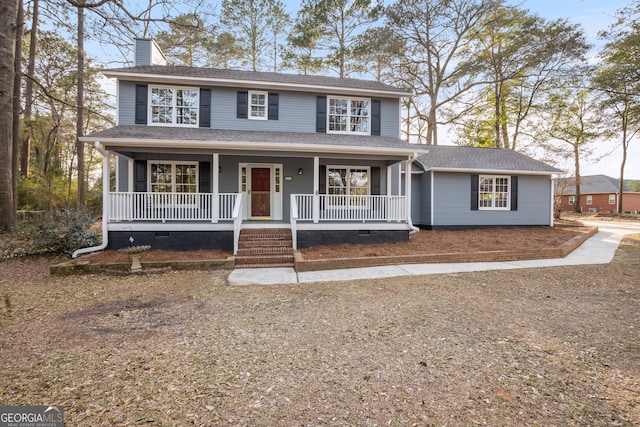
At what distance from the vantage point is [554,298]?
15.6 ft

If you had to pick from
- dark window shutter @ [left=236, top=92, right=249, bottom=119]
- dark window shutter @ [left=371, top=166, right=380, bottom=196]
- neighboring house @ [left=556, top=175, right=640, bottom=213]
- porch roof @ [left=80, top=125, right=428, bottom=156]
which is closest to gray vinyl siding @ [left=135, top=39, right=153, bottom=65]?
porch roof @ [left=80, top=125, right=428, bottom=156]

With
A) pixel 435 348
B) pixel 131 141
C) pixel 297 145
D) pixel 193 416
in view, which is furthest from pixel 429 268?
pixel 131 141

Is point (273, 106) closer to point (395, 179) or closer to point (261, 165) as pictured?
point (261, 165)

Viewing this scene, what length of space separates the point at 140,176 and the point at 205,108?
3.11 m

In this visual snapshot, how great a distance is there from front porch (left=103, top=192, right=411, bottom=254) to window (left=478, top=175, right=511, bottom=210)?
572 centimetres

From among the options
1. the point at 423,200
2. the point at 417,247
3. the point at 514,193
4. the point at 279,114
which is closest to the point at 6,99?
the point at 279,114

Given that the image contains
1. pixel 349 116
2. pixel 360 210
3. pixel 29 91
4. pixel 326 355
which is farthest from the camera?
pixel 29 91

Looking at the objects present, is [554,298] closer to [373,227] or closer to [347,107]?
[373,227]

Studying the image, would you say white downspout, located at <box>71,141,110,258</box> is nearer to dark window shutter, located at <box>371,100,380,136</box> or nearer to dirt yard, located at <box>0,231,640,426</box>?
dirt yard, located at <box>0,231,640,426</box>

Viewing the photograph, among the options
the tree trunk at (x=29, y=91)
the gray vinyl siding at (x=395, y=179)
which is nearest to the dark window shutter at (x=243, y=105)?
the gray vinyl siding at (x=395, y=179)

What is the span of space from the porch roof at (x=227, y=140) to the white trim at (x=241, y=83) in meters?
1.57

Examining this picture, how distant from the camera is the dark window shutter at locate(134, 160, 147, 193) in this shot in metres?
9.46

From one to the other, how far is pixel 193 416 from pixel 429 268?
5873 mm

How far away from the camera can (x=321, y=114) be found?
10.8 meters
